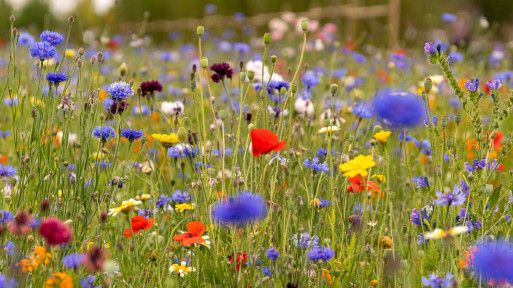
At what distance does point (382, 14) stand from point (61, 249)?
23.3 feet

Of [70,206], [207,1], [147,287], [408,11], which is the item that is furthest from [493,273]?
[207,1]

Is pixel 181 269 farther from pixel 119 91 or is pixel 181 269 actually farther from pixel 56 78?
pixel 56 78

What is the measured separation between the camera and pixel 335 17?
25.1ft

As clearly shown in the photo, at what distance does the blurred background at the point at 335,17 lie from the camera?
6188 millimetres

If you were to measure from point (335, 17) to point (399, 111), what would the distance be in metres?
6.81

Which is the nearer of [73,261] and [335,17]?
[73,261]

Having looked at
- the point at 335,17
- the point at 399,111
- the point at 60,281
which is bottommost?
the point at 60,281

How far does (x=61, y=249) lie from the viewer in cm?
136

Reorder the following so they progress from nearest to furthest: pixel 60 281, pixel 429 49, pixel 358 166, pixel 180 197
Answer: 1. pixel 60 281
2. pixel 358 166
3. pixel 429 49
4. pixel 180 197

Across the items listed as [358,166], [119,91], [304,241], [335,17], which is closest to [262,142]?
[358,166]

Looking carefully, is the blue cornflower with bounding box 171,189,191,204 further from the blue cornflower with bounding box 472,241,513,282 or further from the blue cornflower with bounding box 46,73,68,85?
the blue cornflower with bounding box 472,241,513,282

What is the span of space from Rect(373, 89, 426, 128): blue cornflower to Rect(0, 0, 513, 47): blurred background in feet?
5.73

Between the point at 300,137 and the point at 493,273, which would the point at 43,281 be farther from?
the point at 300,137

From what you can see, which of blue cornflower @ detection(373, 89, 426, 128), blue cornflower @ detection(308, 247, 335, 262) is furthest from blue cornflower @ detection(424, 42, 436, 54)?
blue cornflower @ detection(308, 247, 335, 262)
